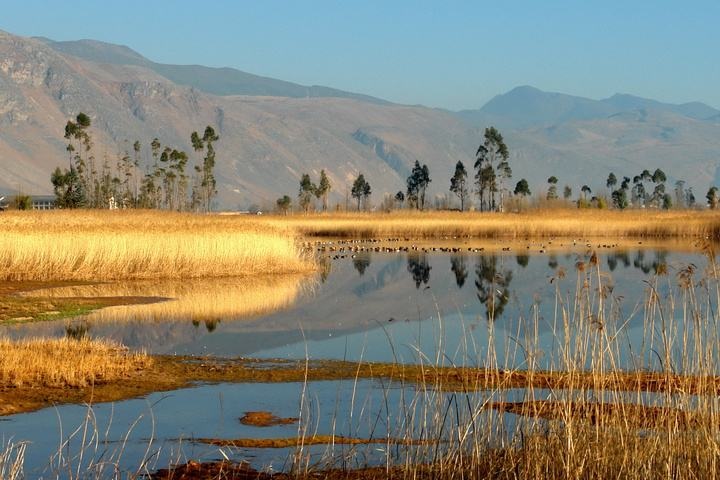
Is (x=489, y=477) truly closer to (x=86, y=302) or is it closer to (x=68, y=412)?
(x=68, y=412)

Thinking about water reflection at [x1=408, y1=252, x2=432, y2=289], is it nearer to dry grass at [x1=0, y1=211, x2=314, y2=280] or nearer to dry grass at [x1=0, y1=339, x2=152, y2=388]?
dry grass at [x1=0, y1=211, x2=314, y2=280]

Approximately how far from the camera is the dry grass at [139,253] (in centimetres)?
3244

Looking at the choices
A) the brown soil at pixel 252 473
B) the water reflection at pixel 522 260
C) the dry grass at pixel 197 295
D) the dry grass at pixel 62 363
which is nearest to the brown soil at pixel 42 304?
the dry grass at pixel 197 295

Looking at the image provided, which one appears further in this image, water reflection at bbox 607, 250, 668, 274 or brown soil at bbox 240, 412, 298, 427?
water reflection at bbox 607, 250, 668, 274

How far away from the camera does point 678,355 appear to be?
16.6 m

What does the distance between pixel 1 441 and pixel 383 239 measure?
54983 mm

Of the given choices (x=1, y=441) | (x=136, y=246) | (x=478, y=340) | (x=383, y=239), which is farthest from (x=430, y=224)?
(x=1, y=441)

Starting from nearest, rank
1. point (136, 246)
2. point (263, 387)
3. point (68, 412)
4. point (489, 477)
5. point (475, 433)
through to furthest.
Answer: point (489, 477), point (475, 433), point (68, 412), point (263, 387), point (136, 246)

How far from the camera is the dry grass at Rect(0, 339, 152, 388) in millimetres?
15538

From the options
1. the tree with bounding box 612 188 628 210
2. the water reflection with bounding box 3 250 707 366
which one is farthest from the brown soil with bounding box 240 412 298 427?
the tree with bounding box 612 188 628 210

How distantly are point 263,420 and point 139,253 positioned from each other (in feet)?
71.0

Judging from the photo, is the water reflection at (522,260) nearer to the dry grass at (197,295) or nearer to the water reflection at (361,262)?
the water reflection at (361,262)

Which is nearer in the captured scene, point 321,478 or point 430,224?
point 321,478

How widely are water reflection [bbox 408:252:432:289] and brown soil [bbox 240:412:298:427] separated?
20868 mm
